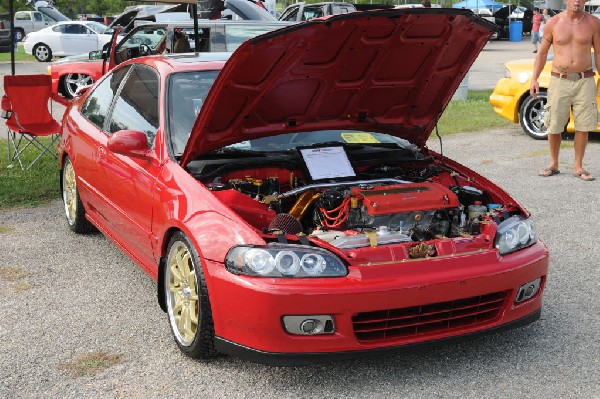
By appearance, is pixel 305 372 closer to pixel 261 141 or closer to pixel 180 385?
pixel 180 385

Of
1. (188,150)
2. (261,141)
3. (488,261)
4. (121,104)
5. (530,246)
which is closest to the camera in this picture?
(488,261)

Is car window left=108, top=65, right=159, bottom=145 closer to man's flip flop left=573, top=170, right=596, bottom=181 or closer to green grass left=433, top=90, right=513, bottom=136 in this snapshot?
man's flip flop left=573, top=170, right=596, bottom=181

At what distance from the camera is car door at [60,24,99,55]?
2783 cm

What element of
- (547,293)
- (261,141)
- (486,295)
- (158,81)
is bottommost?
(547,293)

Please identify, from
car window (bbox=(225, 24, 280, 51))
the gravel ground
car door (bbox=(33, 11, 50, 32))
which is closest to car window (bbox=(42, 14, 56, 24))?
car door (bbox=(33, 11, 50, 32))

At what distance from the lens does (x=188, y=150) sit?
434cm

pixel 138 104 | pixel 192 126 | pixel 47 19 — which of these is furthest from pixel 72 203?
pixel 47 19

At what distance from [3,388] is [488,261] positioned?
92.3 inches

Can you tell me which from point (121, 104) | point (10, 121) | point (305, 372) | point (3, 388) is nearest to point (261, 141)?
point (121, 104)

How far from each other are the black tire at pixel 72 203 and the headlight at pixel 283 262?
2.81m

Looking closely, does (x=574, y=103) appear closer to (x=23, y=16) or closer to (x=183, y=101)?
(x=183, y=101)

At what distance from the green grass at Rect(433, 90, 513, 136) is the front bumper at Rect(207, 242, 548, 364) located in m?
8.07

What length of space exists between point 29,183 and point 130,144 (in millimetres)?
3943

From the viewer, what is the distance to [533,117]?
11.0 metres
